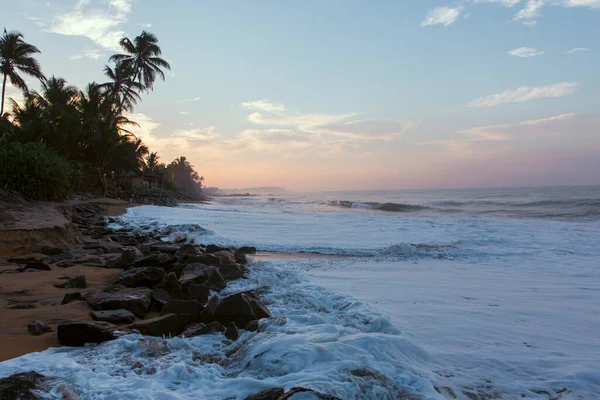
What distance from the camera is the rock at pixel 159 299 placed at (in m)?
4.39

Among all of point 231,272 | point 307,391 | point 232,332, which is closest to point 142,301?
point 232,332

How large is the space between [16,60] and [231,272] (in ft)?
86.8

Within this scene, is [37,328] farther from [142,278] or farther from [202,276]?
[202,276]

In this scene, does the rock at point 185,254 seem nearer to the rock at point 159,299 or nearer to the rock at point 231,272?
the rock at point 231,272

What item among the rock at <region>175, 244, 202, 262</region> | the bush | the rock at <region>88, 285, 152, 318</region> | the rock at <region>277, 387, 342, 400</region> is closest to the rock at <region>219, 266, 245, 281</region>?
the rock at <region>175, 244, 202, 262</region>

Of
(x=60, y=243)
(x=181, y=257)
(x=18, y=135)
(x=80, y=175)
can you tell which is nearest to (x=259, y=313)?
(x=181, y=257)

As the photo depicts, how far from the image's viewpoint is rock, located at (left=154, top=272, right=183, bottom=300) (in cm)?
482

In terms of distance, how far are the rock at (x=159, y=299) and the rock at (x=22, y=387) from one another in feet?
6.63

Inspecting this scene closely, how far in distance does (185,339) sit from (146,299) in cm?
129

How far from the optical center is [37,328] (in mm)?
3434

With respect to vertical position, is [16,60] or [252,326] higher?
[16,60]

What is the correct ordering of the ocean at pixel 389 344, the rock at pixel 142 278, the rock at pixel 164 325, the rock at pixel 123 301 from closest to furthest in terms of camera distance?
the ocean at pixel 389 344 → the rock at pixel 164 325 → the rock at pixel 123 301 → the rock at pixel 142 278

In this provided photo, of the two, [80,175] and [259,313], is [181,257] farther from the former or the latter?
[80,175]

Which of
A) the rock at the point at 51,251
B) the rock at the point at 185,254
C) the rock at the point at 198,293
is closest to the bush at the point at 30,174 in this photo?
the rock at the point at 51,251
